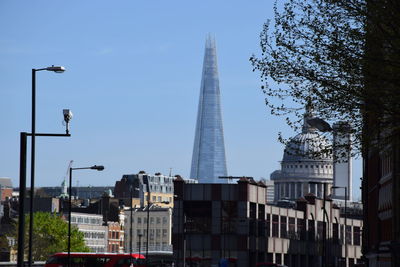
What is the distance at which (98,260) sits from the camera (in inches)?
5113

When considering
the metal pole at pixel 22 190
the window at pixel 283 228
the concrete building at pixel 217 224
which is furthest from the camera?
the window at pixel 283 228

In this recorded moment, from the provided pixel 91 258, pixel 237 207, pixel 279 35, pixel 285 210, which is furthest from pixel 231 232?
pixel 279 35

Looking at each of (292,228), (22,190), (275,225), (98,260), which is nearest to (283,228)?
(275,225)

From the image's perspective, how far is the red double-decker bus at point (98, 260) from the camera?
12616 cm

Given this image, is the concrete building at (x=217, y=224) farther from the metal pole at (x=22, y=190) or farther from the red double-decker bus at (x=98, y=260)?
the metal pole at (x=22, y=190)

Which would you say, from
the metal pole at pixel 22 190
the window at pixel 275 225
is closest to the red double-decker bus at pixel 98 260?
the window at pixel 275 225

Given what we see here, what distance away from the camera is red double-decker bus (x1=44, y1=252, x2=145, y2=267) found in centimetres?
12616

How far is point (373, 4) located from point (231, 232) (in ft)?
460

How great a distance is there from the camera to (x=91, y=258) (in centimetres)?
13050

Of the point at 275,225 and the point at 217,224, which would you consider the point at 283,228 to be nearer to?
the point at 275,225

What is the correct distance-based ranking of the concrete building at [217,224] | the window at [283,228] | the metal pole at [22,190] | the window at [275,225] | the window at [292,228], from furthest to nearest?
the window at [292,228] < the window at [283,228] < the window at [275,225] < the concrete building at [217,224] < the metal pole at [22,190]

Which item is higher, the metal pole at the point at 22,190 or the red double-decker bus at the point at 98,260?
the metal pole at the point at 22,190

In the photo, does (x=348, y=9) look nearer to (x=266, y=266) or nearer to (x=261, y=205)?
(x=266, y=266)

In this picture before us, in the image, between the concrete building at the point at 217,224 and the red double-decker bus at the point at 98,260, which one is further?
the concrete building at the point at 217,224
